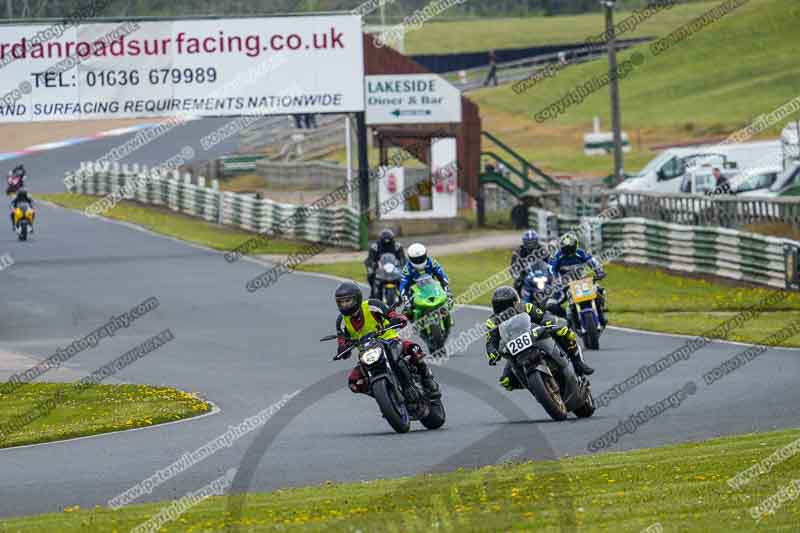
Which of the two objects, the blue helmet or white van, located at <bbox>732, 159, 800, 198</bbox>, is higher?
the blue helmet

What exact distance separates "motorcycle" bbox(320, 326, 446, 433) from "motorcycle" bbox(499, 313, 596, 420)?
0.86m

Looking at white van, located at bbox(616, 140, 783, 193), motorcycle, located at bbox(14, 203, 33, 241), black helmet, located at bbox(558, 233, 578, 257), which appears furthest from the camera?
white van, located at bbox(616, 140, 783, 193)

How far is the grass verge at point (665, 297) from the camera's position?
25.5 metres

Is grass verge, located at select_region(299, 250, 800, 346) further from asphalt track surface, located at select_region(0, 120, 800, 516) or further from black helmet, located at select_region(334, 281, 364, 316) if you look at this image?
A: black helmet, located at select_region(334, 281, 364, 316)

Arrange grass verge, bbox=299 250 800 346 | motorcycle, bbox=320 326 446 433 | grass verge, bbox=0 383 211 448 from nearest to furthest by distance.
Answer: motorcycle, bbox=320 326 446 433, grass verge, bbox=0 383 211 448, grass verge, bbox=299 250 800 346

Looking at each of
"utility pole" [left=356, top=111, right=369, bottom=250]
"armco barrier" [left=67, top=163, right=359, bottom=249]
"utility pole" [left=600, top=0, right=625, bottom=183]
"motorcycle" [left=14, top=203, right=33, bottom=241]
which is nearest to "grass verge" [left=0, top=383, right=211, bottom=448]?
"utility pole" [left=356, top=111, right=369, bottom=250]

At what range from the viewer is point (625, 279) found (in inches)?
1330

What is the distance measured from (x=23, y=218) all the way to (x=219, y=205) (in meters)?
7.22

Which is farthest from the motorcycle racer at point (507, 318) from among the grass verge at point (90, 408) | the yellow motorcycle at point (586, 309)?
the yellow motorcycle at point (586, 309)

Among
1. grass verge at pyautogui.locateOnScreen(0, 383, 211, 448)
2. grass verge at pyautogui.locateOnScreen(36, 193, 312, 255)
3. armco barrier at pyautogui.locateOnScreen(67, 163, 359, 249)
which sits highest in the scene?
grass verge at pyautogui.locateOnScreen(0, 383, 211, 448)

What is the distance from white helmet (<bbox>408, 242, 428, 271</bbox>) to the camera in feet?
68.7

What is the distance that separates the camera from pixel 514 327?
15.2 meters

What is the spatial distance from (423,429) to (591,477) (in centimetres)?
421

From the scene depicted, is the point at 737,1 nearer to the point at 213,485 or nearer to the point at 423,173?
the point at 423,173
